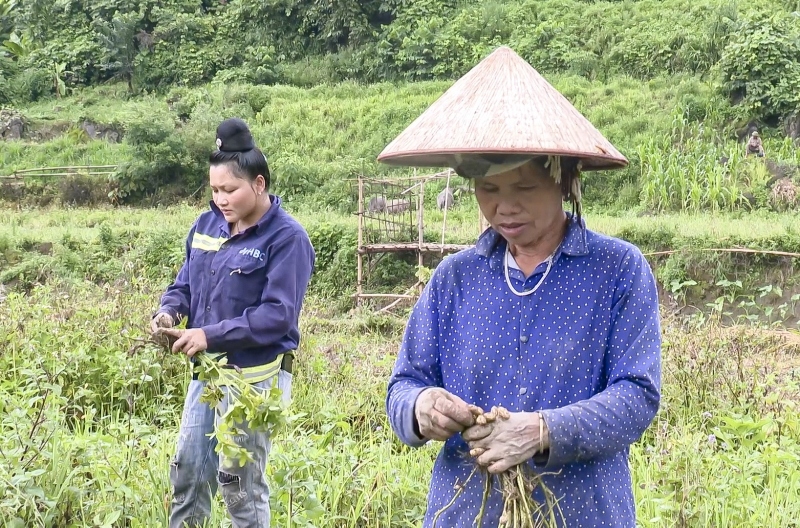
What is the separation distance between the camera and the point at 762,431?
10.8 feet

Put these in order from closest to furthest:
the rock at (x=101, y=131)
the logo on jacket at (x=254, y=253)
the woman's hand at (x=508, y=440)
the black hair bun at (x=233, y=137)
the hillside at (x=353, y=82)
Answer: the woman's hand at (x=508, y=440) < the logo on jacket at (x=254, y=253) < the black hair bun at (x=233, y=137) < the hillside at (x=353, y=82) < the rock at (x=101, y=131)

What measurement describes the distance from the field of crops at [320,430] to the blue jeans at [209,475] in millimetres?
84

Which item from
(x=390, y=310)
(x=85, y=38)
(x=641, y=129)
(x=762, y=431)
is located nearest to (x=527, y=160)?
(x=762, y=431)

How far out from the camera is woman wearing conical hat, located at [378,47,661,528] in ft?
4.89

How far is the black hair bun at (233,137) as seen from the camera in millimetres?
2684

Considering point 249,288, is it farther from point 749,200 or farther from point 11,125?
point 11,125

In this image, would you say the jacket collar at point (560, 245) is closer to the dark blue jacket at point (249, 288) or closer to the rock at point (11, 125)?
the dark blue jacket at point (249, 288)

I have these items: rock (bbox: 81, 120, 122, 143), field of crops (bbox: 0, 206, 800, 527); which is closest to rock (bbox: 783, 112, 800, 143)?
field of crops (bbox: 0, 206, 800, 527)

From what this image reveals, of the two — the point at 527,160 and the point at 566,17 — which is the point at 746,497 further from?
the point at 566,17

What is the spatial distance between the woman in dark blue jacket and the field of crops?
0.40 ft

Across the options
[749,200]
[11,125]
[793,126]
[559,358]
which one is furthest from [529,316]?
[11,125]

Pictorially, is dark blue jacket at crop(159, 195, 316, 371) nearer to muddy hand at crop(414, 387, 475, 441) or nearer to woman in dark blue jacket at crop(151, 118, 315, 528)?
woman in dark blue jacket at crop(151, 118, 315, 528)

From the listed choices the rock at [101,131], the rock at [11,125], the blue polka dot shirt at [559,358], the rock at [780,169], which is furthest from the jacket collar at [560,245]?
the rock at [11,125]

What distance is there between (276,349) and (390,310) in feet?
22.0
